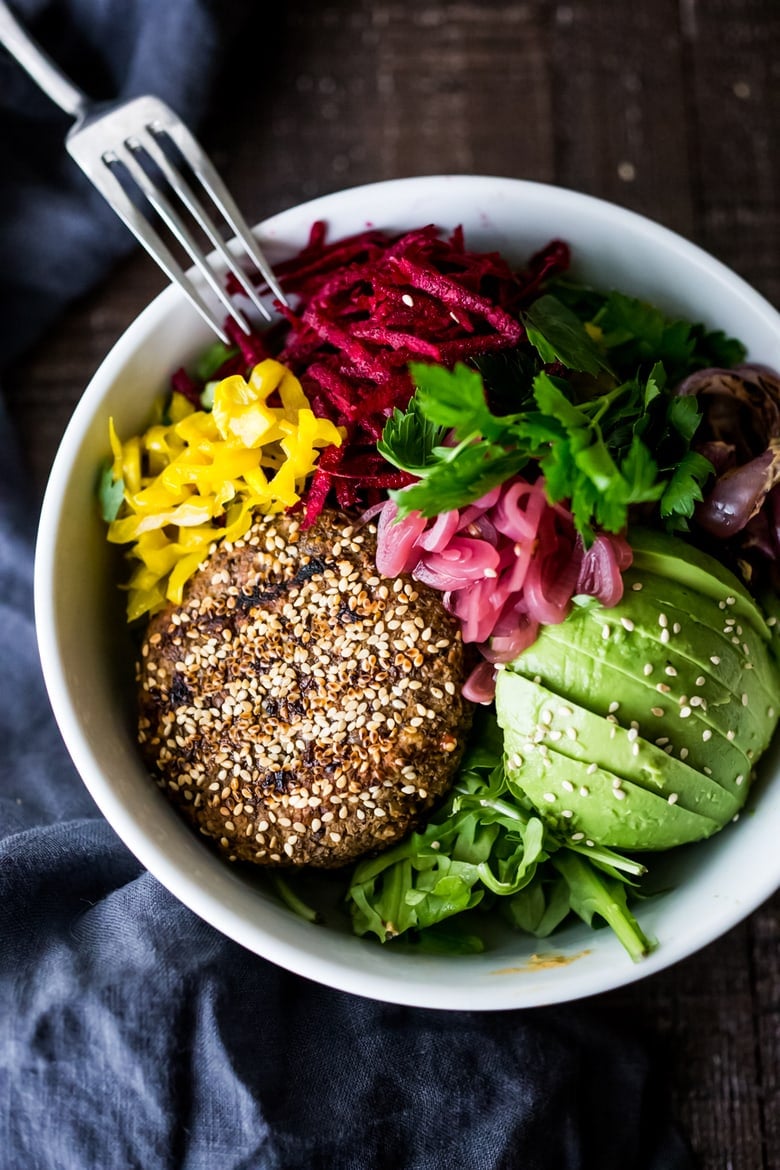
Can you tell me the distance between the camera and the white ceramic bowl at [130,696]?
185cm

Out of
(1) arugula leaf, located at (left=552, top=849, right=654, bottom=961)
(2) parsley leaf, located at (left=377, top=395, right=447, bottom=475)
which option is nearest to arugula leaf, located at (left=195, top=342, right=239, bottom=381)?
(2) parsley leaf, located at (left=377, top=395, right=447, bottom=475)

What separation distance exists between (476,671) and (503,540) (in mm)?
253

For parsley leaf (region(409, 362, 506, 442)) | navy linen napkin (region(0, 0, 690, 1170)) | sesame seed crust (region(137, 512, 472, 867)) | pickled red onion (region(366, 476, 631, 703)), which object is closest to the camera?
parsley leaf (region(409, 362, 506, 442))

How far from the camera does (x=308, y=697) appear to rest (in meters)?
1.91

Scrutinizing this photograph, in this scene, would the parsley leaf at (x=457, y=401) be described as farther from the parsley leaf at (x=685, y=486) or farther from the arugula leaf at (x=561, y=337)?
the parsley leaf at (x=685, y=486)

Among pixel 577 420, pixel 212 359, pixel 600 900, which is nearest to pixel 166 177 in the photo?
pixel 212 359

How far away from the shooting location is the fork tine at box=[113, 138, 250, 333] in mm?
1960

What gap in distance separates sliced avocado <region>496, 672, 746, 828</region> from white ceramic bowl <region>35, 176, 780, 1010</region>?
24 centimetres

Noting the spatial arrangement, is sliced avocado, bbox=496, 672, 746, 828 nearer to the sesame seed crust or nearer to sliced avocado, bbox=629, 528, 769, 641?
the sesame seed crust

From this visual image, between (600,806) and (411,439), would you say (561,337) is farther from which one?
(600,806)

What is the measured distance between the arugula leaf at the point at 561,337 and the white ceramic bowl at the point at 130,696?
0.68 ft

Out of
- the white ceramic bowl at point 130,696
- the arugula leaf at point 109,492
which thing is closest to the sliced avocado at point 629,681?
the white ceramic bowl at point 130,696

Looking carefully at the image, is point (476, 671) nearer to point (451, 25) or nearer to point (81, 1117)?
point (81, 1117)

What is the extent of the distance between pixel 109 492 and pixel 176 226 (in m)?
0.50
